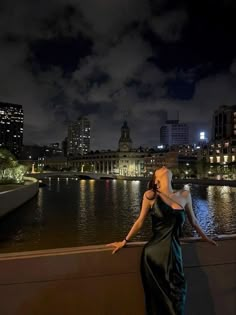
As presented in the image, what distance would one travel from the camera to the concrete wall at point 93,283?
12.5 ft

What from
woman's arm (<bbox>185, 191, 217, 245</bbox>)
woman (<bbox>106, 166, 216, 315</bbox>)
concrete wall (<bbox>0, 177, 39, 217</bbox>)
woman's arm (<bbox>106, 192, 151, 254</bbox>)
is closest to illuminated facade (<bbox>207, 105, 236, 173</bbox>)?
concrete wall (<bbox>0, 177, 39, 217</bbox>)

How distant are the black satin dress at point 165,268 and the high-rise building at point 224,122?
508ft

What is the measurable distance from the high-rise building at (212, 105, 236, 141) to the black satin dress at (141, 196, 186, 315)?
155m

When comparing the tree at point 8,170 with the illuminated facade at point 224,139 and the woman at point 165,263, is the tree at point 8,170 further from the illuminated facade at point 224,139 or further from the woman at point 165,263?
the illuminated facade at point 224,139

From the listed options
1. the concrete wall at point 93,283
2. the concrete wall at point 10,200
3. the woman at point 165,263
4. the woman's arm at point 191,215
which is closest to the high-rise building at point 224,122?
the concrete wall at point 10,200

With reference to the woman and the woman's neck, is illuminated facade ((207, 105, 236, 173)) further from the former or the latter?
the woman

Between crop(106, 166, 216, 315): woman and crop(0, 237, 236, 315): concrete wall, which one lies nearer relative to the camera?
crop(106, 166, 216, 315): woman

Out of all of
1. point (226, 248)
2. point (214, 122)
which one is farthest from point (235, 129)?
point (226, 248)

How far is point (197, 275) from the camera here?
4.21 metres

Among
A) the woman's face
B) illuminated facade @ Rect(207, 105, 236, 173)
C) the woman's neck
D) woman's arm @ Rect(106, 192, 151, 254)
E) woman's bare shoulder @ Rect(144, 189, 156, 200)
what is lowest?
woman's arm @ Rect(106, 192, 151, 254)

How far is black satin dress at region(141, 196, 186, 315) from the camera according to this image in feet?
11.6

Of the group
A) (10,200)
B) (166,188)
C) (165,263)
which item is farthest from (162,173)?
(10,200)

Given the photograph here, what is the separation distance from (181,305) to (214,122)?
17814 centimetres

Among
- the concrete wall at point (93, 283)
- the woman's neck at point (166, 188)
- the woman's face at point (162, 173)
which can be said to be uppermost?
Result: the woman's face at point (162, 173)
